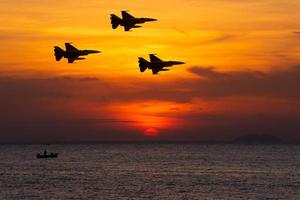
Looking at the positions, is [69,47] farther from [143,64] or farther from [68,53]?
[143,64]

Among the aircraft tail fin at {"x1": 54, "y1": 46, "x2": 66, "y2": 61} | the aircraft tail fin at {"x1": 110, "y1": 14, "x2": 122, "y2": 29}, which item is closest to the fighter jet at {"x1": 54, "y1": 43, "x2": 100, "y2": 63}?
the aircraft tail fin at {"x1": 54, "y1": 46, "x2": 66, "y2": 61}

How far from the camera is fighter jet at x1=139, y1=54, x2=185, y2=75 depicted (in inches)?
4631

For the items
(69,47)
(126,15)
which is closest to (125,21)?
(126,15)

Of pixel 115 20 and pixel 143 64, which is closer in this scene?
pixel 115 20

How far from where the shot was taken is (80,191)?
170 metres

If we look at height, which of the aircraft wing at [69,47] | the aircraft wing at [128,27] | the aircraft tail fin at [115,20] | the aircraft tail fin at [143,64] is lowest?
the aircraft tail fin at [143,64]

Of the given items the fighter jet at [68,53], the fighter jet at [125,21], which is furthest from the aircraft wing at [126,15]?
the fighter jet at [68,53]

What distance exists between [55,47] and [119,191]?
60948 millimetres

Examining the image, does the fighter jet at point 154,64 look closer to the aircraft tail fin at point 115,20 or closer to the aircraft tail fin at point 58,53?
the aircraft tail fin at point 115,20

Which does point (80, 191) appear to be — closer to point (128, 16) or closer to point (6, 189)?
point (6, 189)

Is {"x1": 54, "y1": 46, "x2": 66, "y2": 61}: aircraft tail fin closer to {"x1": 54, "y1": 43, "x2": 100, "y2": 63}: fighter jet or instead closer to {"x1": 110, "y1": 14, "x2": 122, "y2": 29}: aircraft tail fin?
Answer: {"x1": 54, "y1": 43, "x2": 100, "y2": 63}: fighter jet

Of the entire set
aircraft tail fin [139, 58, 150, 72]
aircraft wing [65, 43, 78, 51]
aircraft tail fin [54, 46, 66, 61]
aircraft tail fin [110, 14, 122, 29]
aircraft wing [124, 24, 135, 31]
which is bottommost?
aircraft tail fin [139, 58, 150, 72]

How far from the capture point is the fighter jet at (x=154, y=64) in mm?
117625

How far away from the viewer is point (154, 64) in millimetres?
118688
